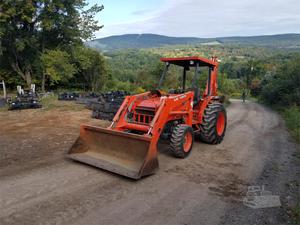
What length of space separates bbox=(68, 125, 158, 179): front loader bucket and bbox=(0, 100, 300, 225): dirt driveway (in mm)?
174

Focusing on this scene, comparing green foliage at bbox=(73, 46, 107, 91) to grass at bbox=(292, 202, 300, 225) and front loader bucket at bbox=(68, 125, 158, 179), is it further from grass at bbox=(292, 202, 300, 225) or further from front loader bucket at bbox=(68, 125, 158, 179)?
grass at bbox=(292, 202, 300, 225)

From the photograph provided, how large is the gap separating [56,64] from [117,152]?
18.0 metres

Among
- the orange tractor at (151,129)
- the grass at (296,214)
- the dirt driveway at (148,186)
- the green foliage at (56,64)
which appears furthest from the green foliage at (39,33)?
the grass at (296,214)

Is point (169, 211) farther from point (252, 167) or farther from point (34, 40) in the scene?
point (34, 40)

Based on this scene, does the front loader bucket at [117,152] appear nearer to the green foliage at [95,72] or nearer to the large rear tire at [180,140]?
the large rear tire at [180,140]

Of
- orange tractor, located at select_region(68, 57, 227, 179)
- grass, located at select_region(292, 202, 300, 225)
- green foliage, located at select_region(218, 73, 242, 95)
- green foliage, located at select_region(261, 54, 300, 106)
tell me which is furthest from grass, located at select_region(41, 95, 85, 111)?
green foliage, located at select_region(218, 73, 242, 95)

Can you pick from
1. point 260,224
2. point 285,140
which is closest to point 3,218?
point 260,224

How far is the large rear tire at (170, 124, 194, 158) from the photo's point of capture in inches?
243

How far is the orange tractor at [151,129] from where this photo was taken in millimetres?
5328

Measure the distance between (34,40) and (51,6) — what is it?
307 centimetres

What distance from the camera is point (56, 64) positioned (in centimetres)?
2183

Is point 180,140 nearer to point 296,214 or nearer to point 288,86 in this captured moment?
point 296,214

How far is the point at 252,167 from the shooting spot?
6.17 metres

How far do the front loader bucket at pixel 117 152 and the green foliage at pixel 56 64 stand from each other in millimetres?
17236
